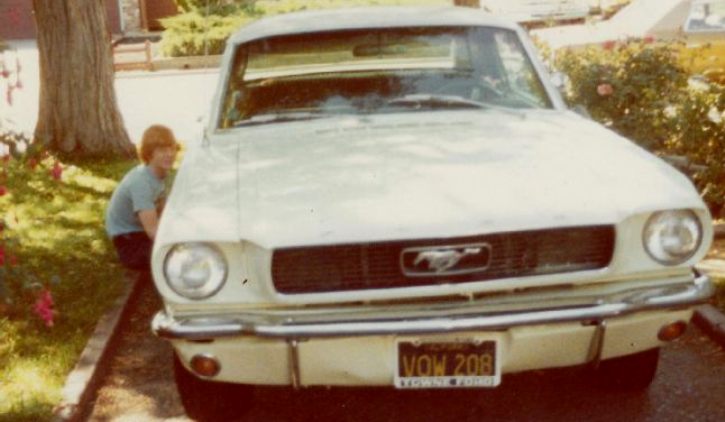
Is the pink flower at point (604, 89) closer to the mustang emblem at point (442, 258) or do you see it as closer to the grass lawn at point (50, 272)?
the grass lawn at point (50, 272)

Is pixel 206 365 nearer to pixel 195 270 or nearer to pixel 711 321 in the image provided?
pixel 195 270

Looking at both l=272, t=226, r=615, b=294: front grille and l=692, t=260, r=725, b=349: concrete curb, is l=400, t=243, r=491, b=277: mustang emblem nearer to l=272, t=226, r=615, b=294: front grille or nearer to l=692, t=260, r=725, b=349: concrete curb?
l=272, t=226, r=615, b=294: front grille

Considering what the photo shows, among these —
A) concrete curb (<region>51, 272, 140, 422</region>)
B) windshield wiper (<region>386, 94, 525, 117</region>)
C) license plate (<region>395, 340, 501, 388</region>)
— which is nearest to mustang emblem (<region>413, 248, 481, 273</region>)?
license plate (<region>395, 340, 501, 388</region>)

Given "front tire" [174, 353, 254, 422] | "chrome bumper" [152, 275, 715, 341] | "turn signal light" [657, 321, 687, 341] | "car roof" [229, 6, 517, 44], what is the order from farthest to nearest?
"car roof" [229, 6, 517, 44], "front tire" [174, 353, 254, 422], "turn signal light" [657, 321, 687, 341], "chrome bumper" [152, 275, 715, 341]

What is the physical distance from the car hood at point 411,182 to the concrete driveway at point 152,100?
7512 millimetres

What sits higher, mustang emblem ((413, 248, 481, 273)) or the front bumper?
mustang emblem ((413, 248, 481, 273))

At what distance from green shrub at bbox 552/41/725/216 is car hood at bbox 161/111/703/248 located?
295cm

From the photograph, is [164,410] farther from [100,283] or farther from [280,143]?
[100,283]

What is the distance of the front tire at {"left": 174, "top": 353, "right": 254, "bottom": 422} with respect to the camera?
4.15 m

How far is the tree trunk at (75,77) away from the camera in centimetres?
1008

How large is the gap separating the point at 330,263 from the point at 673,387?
199 centimetres

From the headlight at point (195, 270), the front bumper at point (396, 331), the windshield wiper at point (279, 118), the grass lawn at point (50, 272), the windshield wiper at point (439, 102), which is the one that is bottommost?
the grass lawn at point (50, 272)

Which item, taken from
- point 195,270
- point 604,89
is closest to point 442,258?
point 195,270

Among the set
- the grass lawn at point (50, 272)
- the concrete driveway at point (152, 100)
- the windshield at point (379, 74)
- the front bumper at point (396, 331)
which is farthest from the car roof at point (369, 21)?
the concrete driveway at point (152, 100)
